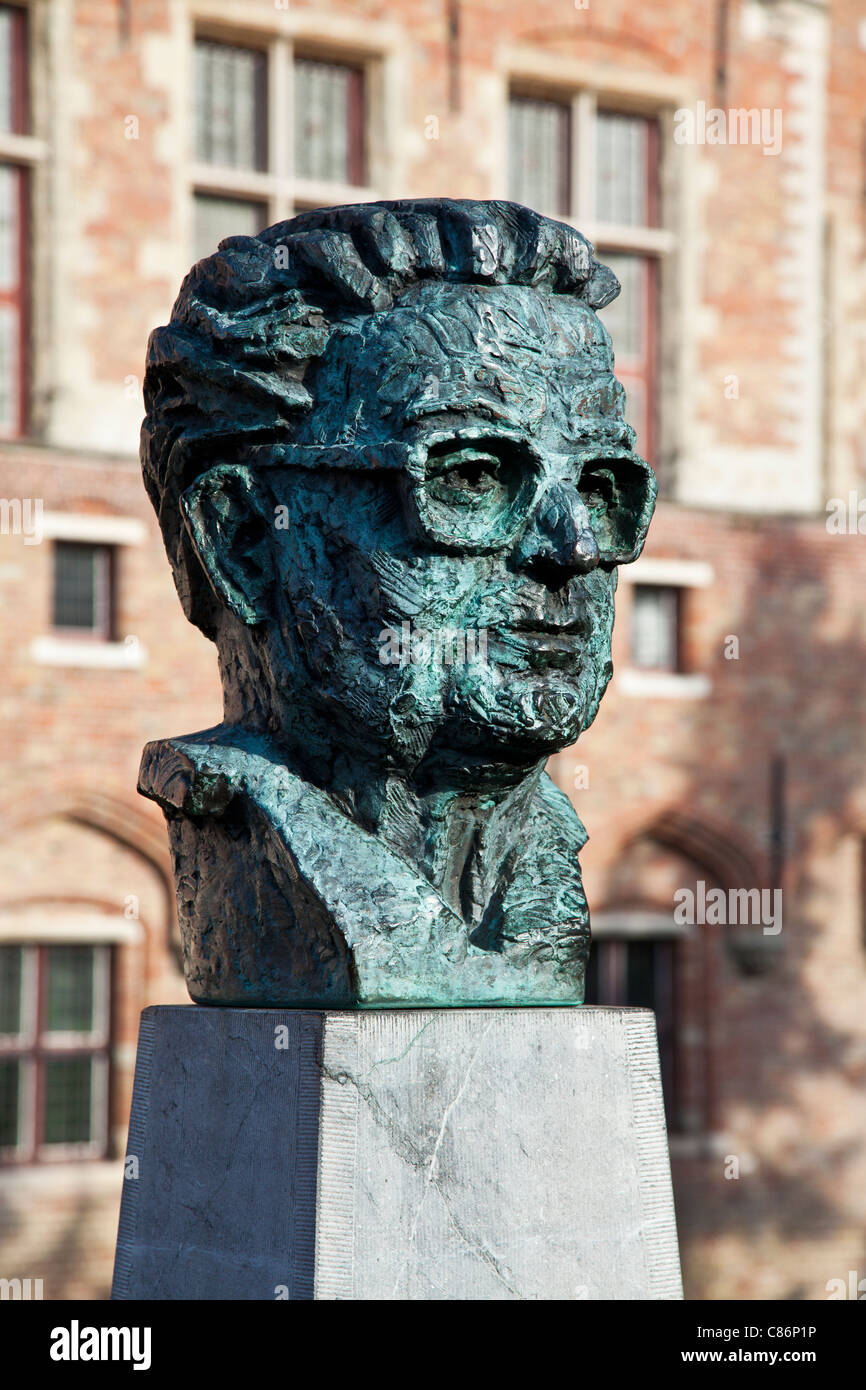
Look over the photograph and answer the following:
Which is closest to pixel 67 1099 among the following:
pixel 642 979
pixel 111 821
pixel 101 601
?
pixel 111 821

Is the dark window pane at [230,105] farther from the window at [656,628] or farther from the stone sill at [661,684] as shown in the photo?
the stone sill at [661,684]

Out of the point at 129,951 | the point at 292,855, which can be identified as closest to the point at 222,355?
the point at 292,855

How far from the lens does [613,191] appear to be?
14.7m

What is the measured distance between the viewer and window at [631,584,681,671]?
14.4 metres

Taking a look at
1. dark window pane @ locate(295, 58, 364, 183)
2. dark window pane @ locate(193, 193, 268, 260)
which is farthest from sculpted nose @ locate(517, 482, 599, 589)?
dark window pane @ locate(295, 58, 364, 183)

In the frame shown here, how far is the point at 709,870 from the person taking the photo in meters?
14.4

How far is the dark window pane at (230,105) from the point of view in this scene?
1320cm

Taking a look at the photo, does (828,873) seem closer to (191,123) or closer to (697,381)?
(697,381)

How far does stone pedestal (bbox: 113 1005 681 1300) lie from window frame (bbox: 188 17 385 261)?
970cm

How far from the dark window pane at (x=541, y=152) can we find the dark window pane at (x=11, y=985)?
20.0 ft

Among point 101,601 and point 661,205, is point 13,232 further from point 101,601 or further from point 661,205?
point 661,205

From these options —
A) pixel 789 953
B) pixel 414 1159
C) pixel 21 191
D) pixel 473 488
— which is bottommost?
pixel 414 1159

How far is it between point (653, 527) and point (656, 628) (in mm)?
865

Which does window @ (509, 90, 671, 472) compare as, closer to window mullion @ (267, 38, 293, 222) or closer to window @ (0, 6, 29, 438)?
window mullion @ (267, 38, 293, 222)
